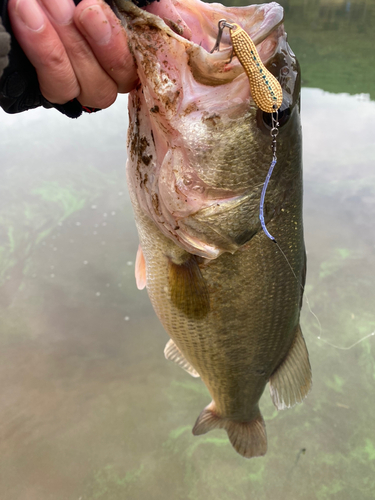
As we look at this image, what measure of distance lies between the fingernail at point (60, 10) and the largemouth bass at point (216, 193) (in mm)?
125

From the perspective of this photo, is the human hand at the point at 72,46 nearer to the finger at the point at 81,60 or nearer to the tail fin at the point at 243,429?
the finger at the point at 81,60

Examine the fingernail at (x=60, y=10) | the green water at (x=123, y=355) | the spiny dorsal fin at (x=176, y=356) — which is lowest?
the green water at (x=123, y=355)

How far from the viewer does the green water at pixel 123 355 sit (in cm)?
201

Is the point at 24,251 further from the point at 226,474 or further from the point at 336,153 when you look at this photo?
the point at 336,153

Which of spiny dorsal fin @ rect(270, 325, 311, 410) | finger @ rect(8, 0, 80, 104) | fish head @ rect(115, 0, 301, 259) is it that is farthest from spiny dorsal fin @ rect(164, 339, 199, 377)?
finger @ rect(8, 0, 80, 104)

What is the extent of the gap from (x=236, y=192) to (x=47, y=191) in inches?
120

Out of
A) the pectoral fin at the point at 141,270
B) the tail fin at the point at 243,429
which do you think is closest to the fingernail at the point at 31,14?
the pectoral fin at the point at 141,270

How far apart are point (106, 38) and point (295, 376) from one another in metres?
1.47

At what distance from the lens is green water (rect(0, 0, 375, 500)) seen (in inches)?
79.1

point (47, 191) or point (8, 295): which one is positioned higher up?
point (47, 191)

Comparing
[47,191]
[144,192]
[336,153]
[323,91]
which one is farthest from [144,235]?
[323,91]

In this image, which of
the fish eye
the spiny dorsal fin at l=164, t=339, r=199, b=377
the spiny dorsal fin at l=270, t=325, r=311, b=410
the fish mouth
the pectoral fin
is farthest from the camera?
the spiny dorsal fin at l=164, t=339, r=199, b=377

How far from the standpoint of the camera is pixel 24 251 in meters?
3.08

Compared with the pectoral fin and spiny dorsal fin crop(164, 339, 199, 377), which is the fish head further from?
spiny dorsal fin crop(164, 339, 199, 377)
